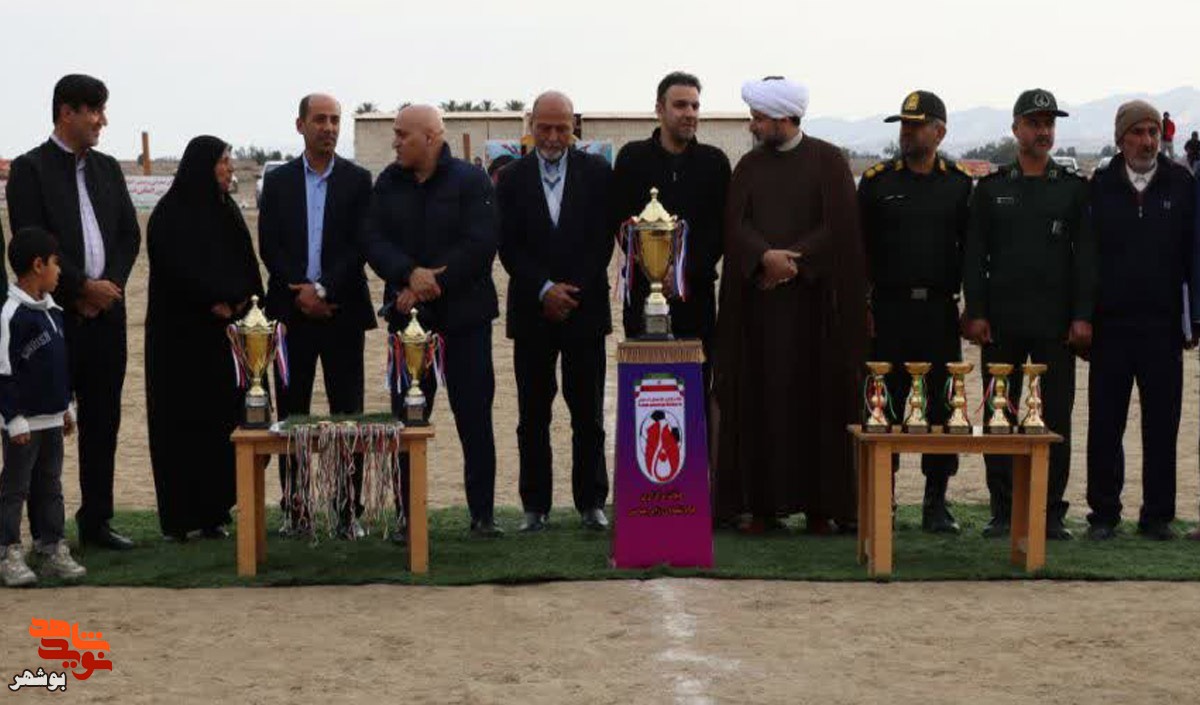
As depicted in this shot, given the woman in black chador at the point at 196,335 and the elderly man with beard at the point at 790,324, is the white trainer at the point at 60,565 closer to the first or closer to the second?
the woman in black chador at the point at 196,335

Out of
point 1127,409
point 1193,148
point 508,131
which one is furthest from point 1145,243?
point 508,131

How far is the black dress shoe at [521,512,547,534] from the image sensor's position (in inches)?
352

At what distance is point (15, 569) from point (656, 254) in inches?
113

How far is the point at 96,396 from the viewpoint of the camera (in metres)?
8.55

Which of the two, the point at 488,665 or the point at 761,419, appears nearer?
the point at 488,665

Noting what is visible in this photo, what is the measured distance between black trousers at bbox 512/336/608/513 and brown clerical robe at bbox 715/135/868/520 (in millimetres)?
579

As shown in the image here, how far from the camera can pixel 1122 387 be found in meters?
8.78

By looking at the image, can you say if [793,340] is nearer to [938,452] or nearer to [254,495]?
[938,452]

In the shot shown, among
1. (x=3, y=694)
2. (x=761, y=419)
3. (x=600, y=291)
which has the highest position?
(x=600, y=291)

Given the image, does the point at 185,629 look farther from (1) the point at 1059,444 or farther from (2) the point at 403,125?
(1) the point at 1059,444

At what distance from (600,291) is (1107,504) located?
2.50 meters

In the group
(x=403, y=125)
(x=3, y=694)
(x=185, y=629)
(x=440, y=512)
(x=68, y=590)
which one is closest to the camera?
(x=3, y=694)

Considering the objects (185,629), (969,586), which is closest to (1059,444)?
(969,586)

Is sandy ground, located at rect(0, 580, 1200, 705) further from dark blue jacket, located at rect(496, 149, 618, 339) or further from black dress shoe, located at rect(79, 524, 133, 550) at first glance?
dark blue jacket, located at rect(496, 149, 618, 339)
